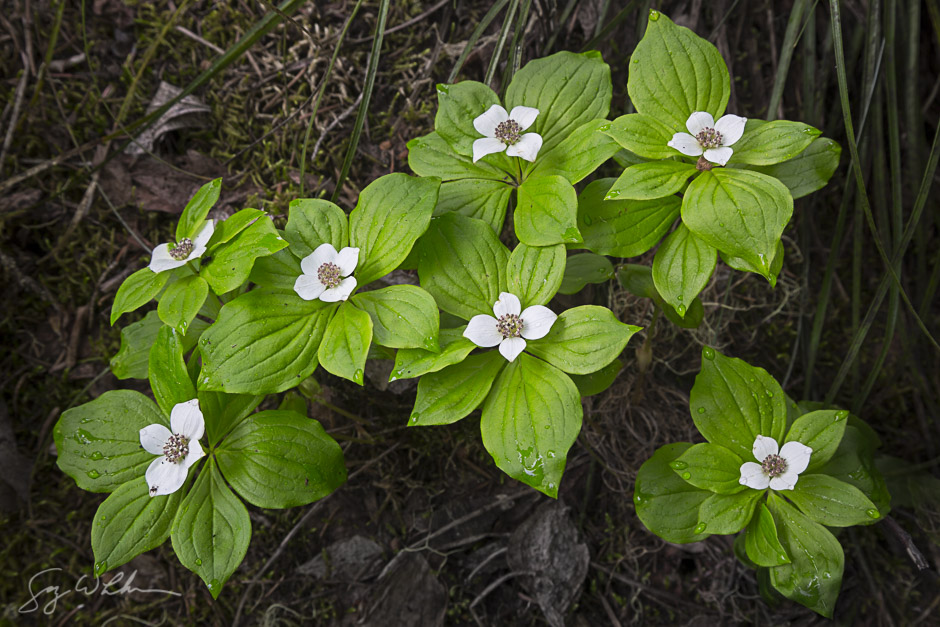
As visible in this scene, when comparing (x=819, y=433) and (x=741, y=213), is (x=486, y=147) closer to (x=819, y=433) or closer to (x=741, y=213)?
(x=741, y=213)


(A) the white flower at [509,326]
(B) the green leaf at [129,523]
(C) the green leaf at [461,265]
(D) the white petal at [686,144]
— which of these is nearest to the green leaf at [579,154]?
(D) the white petal at [686,144]

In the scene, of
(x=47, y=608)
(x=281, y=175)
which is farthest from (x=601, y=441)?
(x=47, y=608)

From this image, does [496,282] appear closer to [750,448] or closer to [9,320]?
[750,448]

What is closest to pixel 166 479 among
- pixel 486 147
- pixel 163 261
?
pixel 163 261

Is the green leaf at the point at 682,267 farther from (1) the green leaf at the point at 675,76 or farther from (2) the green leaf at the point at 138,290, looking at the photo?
(2) the green leaf at the point at 138,290

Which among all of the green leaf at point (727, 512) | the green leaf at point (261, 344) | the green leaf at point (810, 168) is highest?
the green leaf at point (810, 168)
